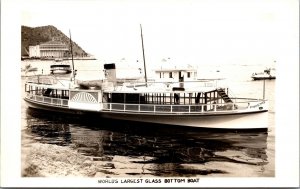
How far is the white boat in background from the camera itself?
15250 mm

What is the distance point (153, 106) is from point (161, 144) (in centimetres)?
245

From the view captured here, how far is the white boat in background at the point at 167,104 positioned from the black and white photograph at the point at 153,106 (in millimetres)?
51

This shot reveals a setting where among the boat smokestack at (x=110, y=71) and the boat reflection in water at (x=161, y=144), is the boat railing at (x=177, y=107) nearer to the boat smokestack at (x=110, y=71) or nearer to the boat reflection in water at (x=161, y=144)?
the boat reflection in water at (x=161, y=144)

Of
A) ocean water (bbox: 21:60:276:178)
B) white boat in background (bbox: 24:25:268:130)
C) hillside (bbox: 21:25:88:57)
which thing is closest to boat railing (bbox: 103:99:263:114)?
white boat in background (bbox: 24:25:268:130)

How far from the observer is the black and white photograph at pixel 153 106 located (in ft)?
35.6

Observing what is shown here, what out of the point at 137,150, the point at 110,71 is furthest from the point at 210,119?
the point at 110,71


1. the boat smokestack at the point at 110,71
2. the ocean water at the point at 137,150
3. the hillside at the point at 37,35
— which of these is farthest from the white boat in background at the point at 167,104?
the hillside at the point at 37,35

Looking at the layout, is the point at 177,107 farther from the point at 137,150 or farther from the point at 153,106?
the point at 137,150

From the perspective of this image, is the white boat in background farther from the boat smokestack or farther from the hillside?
the hillside

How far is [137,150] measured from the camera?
45.1 ft

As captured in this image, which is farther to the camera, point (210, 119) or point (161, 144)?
point (210, 119)

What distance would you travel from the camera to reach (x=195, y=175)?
1117cm

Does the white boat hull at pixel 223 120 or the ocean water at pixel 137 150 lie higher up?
the white boat hull at pixel 223 120

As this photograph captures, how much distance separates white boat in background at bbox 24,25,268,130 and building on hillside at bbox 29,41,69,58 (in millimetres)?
1780
